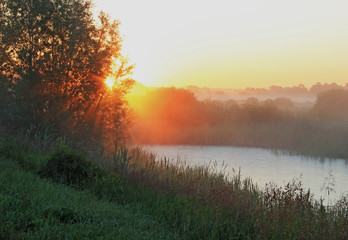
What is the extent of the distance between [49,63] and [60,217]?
14.5 metres

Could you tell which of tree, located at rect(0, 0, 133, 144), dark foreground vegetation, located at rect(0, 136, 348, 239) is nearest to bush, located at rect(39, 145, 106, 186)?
dark foreground vegetation, located at rect(0, 136, 348, 239)

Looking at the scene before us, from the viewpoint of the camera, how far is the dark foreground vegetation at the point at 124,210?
6.41m

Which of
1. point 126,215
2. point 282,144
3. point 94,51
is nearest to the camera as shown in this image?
point 126,215

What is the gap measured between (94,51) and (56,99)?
3519 millimetres

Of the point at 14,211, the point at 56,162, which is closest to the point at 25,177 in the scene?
the point at 56,162

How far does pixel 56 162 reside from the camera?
1077cm

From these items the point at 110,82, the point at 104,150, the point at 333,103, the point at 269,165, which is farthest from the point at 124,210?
the point at 333,103

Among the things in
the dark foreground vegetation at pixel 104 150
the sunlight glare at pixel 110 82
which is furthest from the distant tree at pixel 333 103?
the sunlight glare at pixel 110 82

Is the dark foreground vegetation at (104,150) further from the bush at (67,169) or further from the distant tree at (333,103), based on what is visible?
the distant tree at (333,103)

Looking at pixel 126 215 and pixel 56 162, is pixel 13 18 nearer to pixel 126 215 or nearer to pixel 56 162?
pixel 56 162

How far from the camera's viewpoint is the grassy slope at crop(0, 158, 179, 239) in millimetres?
5988

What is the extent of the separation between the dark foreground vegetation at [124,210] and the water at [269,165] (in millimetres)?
6496

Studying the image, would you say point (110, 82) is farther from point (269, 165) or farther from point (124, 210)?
point (124, 210)

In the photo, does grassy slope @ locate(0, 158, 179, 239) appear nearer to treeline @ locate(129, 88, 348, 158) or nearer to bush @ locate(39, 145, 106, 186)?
bush @ locate(39, 145, 106, 186)
